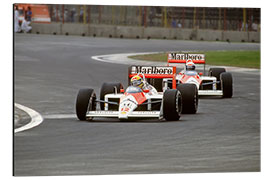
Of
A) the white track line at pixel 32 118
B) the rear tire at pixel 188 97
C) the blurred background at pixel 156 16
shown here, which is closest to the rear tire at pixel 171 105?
the rear tire at pixel 188 97

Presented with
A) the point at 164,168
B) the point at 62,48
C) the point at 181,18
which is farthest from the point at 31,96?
the point at 181,18

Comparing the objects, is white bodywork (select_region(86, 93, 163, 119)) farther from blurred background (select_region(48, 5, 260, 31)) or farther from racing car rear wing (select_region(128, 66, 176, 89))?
blurred background (select_region(48, 5, 260, 31))

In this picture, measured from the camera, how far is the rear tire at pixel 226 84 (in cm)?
1923

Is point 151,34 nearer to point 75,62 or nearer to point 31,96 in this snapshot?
point 75,62

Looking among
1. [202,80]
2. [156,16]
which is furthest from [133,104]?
[156,16]

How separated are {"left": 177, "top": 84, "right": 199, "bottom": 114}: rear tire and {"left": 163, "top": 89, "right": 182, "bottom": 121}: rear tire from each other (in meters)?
1.14

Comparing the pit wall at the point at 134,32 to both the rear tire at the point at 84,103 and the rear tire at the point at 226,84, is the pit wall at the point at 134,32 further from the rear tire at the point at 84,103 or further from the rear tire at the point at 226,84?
the rear tire at the point at 84,103

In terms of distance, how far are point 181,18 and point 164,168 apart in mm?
31598

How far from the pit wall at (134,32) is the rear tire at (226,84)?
24.6m

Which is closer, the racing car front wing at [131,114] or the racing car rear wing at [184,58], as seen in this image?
the racing car front wing at [131,114]

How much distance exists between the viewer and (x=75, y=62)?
3142 centimetres

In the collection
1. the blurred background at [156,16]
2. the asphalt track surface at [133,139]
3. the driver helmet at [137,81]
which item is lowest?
the asphalt track surface at [133,139]

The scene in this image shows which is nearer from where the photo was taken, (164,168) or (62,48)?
(164,168)
